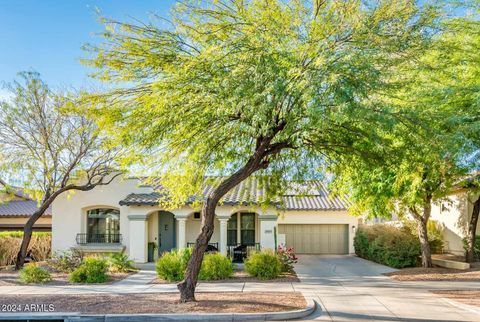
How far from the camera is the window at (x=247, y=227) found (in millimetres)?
27125

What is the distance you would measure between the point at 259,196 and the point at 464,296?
6882mm

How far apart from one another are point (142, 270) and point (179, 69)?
12362 millimetres

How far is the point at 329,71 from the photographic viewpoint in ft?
32.0

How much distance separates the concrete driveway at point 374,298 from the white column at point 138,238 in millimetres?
7957

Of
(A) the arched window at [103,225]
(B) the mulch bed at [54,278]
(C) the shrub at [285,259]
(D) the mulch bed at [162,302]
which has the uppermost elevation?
(A) the arched window at [103,225]

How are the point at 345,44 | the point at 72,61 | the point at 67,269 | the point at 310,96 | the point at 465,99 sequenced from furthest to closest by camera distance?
the point at 67,269
the point at 465,99
the point at 72,61
the point at 345,44
the point at 310,96

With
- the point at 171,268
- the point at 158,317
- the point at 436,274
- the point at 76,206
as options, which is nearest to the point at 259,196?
the point at 171,268

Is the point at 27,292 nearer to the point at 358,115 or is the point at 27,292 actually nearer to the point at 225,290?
the point at 225,290

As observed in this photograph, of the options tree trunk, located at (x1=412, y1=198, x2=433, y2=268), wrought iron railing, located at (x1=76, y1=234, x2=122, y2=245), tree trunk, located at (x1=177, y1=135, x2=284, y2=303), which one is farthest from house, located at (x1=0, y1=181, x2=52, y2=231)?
tree trunk, located at (x1=412, y1=198, x2=433, y2=268)

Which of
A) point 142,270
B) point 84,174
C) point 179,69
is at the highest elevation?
point 179,69

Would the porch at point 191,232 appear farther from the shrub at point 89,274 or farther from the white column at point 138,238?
the shrub at point 89,274

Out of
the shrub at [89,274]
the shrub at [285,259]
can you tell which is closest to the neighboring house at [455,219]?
the shrub at [285,259]

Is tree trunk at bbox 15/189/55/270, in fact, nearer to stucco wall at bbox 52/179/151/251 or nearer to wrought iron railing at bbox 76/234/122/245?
stucco wall at bbox 52/179/151/251

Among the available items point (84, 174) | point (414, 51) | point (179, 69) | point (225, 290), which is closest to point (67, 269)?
point (84, 174)
